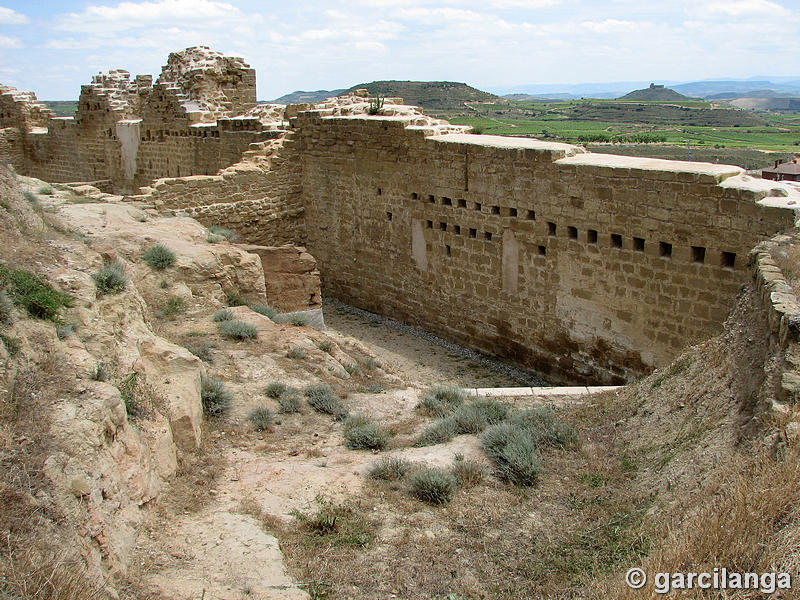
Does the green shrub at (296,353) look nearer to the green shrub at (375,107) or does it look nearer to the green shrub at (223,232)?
the green shrub at (223,232)

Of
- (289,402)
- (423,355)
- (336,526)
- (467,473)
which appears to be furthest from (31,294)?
(423,355)

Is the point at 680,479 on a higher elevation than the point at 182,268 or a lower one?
lower

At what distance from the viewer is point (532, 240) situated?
29.8 feet

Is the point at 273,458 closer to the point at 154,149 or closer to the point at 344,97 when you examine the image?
the point at 344,97

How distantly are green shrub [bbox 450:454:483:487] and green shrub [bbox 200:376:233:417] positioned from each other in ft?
6.38

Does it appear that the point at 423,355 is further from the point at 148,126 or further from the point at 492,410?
the point at 148,126

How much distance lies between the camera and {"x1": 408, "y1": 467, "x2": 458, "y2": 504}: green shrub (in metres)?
4.56

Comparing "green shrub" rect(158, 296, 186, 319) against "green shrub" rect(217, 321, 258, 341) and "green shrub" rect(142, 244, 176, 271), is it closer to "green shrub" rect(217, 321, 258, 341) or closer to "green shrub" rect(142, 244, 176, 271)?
"green shrub" rect(142, 244, 176, 271)

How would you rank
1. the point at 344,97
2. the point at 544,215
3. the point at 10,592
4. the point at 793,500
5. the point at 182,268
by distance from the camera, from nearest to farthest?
the point at 10,592, the point at 793,500, the point at 182,268, the point at 544,215, the point at 344,97

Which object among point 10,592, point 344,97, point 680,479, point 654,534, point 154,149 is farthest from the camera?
point 154,149

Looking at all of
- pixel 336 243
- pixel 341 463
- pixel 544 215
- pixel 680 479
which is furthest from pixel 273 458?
pixel 336 243

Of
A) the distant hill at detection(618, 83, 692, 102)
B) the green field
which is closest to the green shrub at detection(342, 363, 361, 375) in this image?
the green field

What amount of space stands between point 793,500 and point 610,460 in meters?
2.05

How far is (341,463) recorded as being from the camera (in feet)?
16.9
